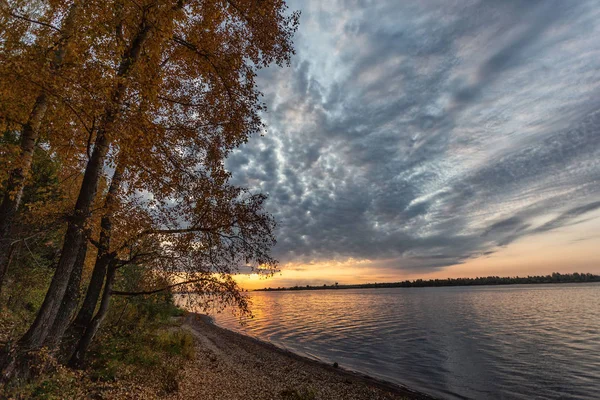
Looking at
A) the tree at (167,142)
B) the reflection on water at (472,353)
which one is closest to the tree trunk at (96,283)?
the tree at (167,142)

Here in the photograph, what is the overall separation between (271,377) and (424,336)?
25.9 m

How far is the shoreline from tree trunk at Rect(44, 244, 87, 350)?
12.5ft

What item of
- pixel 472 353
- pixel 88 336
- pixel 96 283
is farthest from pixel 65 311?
pixel 472 353

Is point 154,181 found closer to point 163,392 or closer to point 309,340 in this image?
point 163,392

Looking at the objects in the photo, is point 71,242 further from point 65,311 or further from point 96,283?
point 96,283

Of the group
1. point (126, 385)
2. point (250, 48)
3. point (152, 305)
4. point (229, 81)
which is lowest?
point (126, 385)

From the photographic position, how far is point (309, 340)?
3841 centimetres

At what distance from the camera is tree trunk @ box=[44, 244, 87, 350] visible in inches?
341

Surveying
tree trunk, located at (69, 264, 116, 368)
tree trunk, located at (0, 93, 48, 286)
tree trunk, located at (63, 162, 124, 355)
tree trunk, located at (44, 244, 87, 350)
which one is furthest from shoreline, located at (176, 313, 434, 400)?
tree trunk, located at (0, 93, 48, 286)

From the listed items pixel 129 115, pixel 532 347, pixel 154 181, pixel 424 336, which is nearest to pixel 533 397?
pixel 532 347

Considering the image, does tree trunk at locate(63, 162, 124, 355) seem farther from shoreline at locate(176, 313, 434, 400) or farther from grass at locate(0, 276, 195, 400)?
shoreline at locate(176, 313, 434, 400)

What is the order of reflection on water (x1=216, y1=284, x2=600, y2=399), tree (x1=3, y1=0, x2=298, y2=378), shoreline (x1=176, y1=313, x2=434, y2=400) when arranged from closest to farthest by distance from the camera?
tree (x1=3, y1=0, x2=298, y2=378) < shoreline (x1=176, y1=313, x2=434, y2=400) < reflection on water (x1=216, y1=284, x2=600, y2=399)

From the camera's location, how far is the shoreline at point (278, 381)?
1444 cm

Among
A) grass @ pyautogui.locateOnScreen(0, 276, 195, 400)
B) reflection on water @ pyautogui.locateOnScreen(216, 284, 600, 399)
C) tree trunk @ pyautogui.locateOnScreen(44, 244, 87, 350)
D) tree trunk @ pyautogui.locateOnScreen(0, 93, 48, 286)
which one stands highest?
tree trunk @ pyautogui.locateOnScreen(0, 93, 48, 286)
